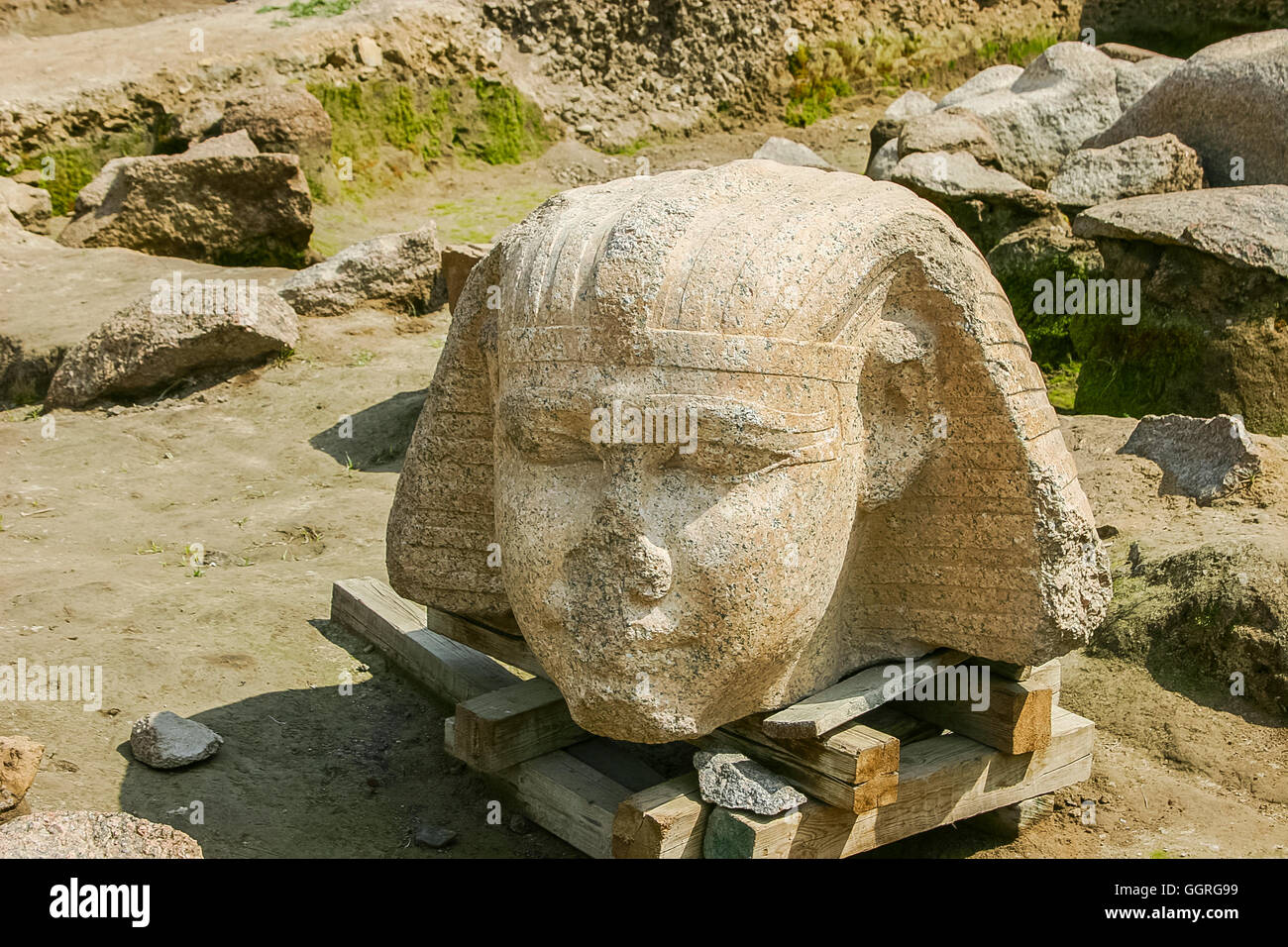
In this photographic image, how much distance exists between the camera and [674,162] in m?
12.5

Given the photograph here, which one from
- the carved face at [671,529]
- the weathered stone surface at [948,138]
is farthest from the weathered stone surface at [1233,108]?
the carved face at [671,529]

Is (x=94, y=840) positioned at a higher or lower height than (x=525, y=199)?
lower

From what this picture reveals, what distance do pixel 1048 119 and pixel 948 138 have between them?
46.6 inches

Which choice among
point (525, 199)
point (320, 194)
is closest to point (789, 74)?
point (525, 199)

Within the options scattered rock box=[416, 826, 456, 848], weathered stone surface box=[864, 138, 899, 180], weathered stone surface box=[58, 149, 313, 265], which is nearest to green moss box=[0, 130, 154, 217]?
weathered stone surface box=[58, 149, 313, 265]

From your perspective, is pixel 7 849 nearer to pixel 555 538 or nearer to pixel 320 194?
pixel 555 538

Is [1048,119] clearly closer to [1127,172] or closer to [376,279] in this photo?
[1127,172]

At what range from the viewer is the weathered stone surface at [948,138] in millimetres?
8641

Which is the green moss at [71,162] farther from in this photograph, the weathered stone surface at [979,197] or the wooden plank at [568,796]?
the wooden plank at [568,796]

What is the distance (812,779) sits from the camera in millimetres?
3176

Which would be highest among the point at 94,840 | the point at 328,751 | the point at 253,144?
the point at 253,144

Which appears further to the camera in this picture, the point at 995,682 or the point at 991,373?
the point at 995,682

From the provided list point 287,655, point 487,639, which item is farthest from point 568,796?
point 287,655
